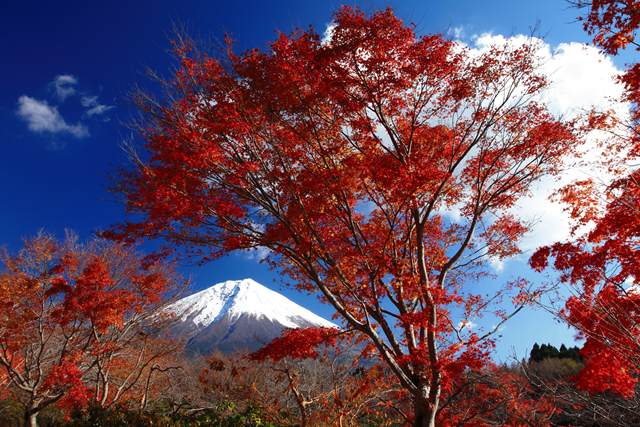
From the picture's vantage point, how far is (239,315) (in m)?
157

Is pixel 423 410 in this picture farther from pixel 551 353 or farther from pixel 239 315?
pixel 239 315

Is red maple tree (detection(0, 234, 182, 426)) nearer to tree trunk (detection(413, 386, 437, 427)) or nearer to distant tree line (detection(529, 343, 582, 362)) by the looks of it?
tree trunk (detection(413, 386, 437, 427))

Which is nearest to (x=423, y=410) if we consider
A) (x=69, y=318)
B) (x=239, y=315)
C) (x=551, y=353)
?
(x=69, y=318)

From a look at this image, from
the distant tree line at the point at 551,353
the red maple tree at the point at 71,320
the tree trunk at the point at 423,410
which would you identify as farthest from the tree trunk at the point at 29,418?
the distant tree line at the point at 551,353

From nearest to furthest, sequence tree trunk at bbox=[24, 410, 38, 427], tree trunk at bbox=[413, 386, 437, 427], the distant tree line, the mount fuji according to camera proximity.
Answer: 1. tree trunk at bbox=[413, 386, 437, 427]
2. tree trunk at bbox=[24, 410, 38, 427]
3. the distant tree line
4. the mount fuji

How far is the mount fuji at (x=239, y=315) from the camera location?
126 metres

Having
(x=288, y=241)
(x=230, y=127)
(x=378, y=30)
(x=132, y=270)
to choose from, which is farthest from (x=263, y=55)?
(x=132, y=270)

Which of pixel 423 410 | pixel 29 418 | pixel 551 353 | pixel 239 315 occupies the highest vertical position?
pixel 239 315

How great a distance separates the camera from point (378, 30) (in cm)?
760

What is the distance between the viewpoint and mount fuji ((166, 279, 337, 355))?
412ft

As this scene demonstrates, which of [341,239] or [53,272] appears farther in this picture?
[53,272]

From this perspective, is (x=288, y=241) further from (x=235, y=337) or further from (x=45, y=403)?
(x=235, y=337)

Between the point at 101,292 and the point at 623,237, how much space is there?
14011 millimetres

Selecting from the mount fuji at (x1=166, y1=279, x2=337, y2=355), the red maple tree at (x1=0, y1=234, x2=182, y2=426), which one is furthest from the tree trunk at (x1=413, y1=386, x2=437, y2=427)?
the mount fuji at (x1=166, y1=279, x2=337, y2=355)
